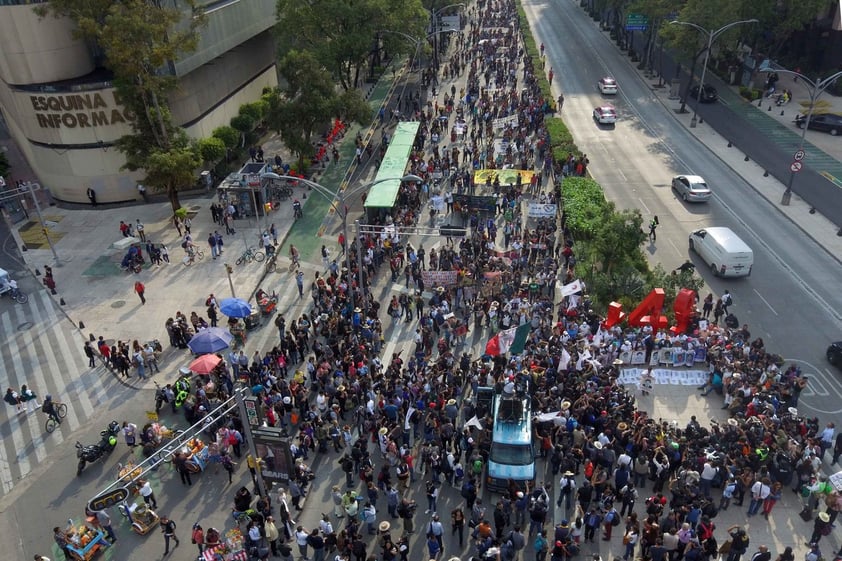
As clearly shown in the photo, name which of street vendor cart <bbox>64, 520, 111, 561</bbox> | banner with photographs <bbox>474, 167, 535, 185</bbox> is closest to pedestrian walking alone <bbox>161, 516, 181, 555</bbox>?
street vendor cart <bbox>64, 520, 111, 561</bbox>

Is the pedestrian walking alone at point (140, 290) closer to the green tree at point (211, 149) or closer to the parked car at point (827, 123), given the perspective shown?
the green tree at point (211, 149)

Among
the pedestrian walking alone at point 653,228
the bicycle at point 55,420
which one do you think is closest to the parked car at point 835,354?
the pedestrian walking alone at point 653,228

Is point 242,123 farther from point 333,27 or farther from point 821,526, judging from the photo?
point 821,526

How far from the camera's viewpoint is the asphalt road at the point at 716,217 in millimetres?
30297

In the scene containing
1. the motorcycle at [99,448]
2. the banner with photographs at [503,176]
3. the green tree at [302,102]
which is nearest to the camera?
the motorcycle at [99,448]

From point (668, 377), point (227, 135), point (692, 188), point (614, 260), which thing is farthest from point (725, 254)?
point (227, 135)

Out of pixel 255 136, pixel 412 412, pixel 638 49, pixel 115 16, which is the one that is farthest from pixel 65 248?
pixel 638 49

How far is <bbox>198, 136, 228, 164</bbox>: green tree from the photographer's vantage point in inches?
1823

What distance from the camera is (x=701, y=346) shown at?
27.6 metres

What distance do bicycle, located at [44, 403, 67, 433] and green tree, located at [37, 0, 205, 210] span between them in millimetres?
17115

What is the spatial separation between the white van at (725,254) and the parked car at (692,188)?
307 inches

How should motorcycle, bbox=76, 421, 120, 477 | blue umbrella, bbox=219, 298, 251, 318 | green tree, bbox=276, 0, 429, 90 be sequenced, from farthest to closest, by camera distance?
green tree, bbox=276, 0, 429, 90 < blue umbrella, bbox=219, 298, 251, 318 < motorcycle, bbox=76, 421, 120, 477

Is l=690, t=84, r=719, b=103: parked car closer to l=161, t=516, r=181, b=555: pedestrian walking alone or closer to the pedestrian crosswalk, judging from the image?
the pedestrian crosswalk

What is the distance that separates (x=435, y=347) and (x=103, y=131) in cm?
2929
